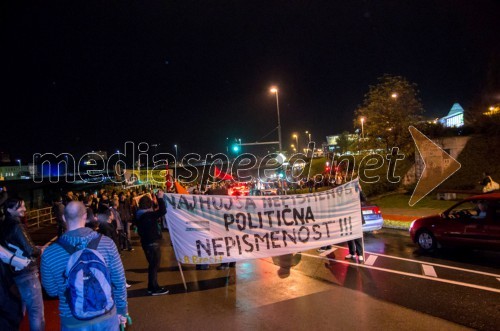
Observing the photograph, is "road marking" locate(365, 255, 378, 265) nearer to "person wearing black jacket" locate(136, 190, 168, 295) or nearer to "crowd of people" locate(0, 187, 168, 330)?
"person wearing black jacket" locate(136, 190, 168, 295)

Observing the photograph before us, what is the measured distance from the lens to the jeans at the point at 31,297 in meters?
4.67

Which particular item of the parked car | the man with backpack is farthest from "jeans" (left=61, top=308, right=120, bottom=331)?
the parked car

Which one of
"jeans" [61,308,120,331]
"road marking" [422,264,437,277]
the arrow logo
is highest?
the arrow logo

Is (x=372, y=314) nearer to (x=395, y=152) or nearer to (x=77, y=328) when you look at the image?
(x=77, y=328)

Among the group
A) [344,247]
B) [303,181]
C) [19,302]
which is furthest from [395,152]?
[19,302]

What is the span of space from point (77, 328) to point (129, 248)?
10491 mm

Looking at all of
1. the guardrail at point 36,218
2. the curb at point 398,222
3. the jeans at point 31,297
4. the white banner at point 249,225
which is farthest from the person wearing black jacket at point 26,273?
the guardrail at point 36,218

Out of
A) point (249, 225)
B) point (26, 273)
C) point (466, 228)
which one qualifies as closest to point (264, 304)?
point (249, 225)

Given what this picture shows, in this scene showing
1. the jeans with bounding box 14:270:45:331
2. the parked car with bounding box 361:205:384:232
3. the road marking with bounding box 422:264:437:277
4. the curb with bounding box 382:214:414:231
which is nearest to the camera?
the jeans with bounding box 14:270:45:331

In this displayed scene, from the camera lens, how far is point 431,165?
1086 inches

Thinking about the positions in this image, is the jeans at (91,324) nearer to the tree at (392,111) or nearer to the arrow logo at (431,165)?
the arrow logo at (431,165)

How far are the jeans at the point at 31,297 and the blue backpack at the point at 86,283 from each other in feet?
6.09

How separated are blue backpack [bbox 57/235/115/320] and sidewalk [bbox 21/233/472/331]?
9.78ft

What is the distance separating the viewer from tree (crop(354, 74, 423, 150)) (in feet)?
92.4
